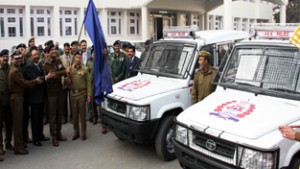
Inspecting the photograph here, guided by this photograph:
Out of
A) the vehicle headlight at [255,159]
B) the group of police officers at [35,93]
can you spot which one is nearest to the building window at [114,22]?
the group of police officers at [35,93]

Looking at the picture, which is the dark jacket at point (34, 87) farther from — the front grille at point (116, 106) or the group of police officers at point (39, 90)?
the front grille at point (116, 106)

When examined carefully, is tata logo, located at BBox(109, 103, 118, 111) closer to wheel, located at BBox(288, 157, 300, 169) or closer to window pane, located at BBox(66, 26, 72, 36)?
wheel, located at BBox(288, 157, 300, 169)

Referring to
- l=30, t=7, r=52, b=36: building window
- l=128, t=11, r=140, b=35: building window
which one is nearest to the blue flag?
l=30, t=7, r=52, b=36: building window

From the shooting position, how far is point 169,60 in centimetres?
624

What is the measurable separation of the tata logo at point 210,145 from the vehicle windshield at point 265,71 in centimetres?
102

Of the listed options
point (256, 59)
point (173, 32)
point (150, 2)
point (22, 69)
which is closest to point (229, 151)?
point (256, 59)

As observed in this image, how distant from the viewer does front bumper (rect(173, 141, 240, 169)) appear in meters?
3.61

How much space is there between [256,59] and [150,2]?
19738mm

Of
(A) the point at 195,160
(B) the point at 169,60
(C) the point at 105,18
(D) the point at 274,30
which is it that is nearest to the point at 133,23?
(C) the point at 105,18

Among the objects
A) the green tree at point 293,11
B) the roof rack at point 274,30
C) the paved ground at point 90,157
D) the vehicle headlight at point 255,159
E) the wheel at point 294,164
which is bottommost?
the paved ground at point 90,157

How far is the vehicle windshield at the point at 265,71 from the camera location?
410 cm

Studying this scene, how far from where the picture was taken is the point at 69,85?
6734 mm

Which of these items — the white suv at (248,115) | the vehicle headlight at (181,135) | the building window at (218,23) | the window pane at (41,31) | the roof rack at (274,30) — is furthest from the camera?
the building window at (218,23)

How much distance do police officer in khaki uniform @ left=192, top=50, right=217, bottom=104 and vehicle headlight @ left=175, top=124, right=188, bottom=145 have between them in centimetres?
134
